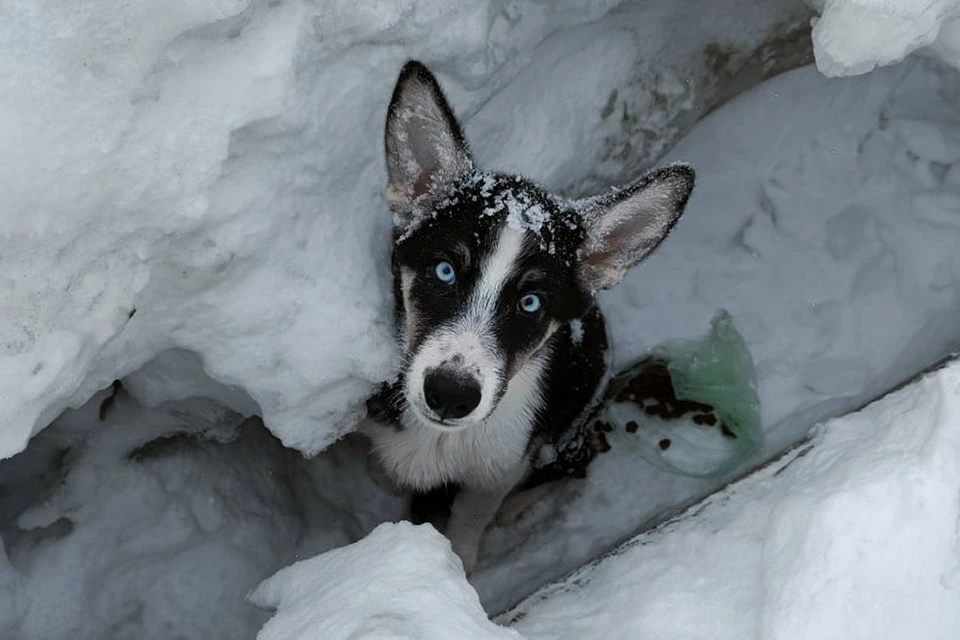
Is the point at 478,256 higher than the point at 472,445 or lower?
higher

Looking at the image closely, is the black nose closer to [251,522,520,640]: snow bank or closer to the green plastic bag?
[251,522,520,640]: snow bank

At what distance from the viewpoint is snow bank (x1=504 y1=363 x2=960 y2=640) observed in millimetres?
2379

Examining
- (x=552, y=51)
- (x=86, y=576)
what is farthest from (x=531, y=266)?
(x=86, y=576)

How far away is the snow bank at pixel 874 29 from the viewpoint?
2932 mm

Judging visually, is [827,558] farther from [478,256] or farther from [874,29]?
[874,29]

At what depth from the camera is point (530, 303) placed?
11.0 feet

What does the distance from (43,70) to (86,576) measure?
2.20m

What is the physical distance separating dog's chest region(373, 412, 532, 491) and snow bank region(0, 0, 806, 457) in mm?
398

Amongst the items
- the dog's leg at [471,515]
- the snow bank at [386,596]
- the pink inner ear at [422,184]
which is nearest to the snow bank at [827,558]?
the snow bank at [386,596]

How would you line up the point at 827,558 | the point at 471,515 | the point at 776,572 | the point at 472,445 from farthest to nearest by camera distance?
1. the point at 471,515
2. the point at 472,445
3. the point at 776,572
4. the point at 827,558

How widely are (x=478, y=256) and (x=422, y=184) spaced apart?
0.37 meters

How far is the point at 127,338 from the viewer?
10.3 feet

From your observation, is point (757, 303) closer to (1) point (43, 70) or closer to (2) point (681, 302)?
(2) point (681, 302)

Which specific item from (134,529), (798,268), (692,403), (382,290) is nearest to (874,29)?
(382,290)
